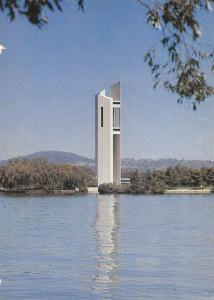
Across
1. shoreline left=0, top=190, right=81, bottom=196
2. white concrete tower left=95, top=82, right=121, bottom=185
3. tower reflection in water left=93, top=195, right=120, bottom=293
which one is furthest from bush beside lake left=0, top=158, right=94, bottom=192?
tower reflection in water left=93, top=195, right=120, bottom=293

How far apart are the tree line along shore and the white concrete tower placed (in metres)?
1.61

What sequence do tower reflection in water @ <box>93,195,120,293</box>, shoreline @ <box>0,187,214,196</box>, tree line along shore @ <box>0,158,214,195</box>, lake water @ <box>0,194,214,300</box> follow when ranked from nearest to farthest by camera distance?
lake water @ <box>0,194,214,300</box> < tower reflection in water @ <box>93,195,120,293</box> < shoreline @ <box>0,187,214,196</box> < tree line along shore @ <box>0,158,214,195</box>

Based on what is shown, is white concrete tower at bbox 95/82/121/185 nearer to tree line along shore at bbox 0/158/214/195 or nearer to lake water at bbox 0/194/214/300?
tree line along shore at bbox 0/158/214/195

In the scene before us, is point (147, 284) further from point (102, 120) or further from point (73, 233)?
point (102, 120)

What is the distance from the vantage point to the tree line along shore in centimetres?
5422

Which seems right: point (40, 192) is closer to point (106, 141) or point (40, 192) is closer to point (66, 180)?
point (66, 180)

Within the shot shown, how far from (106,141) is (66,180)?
33.7 ft

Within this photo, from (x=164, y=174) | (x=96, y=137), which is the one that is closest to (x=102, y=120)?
(x=96, y=137)

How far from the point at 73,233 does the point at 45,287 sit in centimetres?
935

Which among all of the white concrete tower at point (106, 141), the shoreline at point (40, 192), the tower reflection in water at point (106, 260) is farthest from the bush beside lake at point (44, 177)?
the tower reflection in water at point (106, 260)

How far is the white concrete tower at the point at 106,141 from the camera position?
206 feet

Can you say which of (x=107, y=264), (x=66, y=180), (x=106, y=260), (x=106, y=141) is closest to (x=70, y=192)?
(x=66, y=180)

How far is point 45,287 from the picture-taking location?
7992 mm

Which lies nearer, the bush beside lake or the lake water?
the lake water
